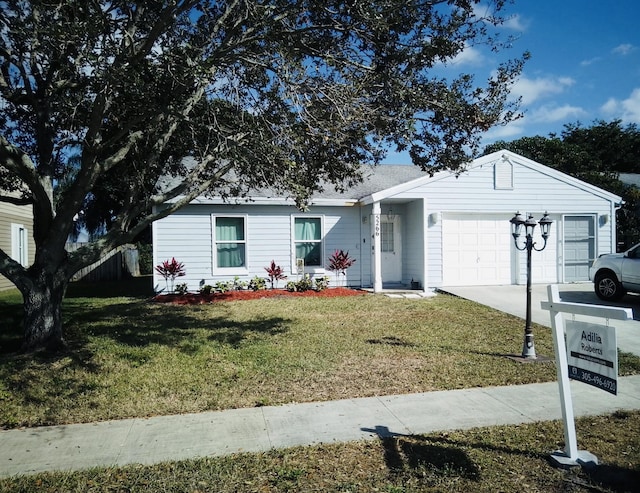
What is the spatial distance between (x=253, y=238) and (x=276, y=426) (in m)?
9.75

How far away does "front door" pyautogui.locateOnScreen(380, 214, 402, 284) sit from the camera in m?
14.7

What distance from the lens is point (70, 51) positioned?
5910 mm

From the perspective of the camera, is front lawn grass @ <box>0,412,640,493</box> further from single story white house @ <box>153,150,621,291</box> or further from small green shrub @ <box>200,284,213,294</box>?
small green shrub @ <box>200,284,213,294</box>

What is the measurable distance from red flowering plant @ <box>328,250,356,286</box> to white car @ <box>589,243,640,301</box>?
6.58m

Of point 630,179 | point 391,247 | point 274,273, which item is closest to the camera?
point 274,273

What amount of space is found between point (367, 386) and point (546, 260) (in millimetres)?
11095

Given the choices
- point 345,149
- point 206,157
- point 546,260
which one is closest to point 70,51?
point 206,157

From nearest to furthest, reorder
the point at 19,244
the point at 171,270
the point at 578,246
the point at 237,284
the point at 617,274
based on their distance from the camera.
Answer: the point at 617,274
the point at 171,270
the point at 237,284
the point at 578,246
the point at 19,244

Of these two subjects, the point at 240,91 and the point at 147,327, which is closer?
the point at 240,91

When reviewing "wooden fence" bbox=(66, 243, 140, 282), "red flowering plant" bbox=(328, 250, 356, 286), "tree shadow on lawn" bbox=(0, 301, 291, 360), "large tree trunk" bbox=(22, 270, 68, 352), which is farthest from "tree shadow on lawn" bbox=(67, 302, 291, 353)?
"wooden fence" bbox=(66, 243, 140, 282)

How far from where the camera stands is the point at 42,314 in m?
6.58

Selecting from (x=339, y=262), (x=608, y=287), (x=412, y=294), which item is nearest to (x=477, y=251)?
(x=412, y=294)

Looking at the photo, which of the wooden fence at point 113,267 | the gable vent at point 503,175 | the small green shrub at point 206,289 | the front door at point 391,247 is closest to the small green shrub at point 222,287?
the small green shrub at point 206,289

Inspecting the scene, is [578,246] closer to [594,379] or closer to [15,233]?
[594,379]
